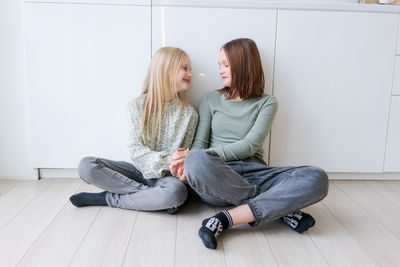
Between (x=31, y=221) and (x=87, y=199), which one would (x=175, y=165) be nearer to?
(x=87, y=199)

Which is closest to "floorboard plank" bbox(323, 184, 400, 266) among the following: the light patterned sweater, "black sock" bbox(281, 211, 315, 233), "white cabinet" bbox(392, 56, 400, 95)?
"black sock" bbox(281, 211, 315, 233)

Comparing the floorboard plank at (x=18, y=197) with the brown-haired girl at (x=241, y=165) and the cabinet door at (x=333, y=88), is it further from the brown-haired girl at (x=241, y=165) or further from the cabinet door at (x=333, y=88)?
the cabinet door at (x=333, y=88)

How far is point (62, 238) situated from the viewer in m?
1.11

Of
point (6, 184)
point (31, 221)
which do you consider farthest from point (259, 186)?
point (6, 184)

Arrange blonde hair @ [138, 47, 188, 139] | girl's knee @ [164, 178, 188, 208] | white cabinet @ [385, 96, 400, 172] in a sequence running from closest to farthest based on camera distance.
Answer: girl's knee @ [164, 178, 188, 208]
blonde hair @ [138, 47, 188, 139]
white cabinet @ [385, 96, 400, 172]

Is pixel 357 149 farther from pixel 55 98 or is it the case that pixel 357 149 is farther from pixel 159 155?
pixel 55 98

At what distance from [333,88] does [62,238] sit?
1.26 m

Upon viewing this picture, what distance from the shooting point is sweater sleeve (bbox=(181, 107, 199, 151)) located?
1471 millimetres

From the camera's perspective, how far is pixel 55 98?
155 cm

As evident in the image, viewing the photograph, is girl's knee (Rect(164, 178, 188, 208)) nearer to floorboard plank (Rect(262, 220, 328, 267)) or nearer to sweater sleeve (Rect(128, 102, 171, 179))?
sweater sleeve (Rect(128, 102, 171, 179))

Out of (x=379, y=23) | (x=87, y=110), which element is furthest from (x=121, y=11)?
(x=379, y=23)

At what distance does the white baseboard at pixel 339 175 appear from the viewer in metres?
1.66

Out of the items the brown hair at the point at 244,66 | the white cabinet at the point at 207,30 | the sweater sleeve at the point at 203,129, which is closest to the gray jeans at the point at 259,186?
the sweater sleeve at the point at 203,129

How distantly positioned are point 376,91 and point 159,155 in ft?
3.38
